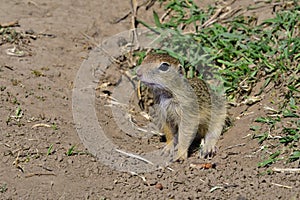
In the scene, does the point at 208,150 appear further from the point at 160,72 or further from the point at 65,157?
the point at 65,157

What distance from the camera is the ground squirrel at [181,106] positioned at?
5.40 meters

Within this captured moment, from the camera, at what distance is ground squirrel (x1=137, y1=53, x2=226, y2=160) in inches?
213

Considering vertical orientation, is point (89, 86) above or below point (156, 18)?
below

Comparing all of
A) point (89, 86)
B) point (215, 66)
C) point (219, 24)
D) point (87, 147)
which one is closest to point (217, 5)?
point (219, 24)

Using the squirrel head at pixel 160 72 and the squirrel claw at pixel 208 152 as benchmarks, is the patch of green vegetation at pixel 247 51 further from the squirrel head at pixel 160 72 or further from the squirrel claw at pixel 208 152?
the squirrel head at pixel 160 72

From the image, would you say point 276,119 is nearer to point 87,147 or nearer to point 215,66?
point 215,66

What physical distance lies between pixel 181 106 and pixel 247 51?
1201 mm

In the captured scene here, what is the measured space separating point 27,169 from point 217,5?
3.56 meters

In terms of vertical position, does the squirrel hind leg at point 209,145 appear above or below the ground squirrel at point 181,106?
below

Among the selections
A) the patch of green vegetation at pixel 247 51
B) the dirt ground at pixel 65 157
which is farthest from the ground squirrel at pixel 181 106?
the patch of green vegetation at pixel 247 51

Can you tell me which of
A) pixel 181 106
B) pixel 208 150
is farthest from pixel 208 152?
pixel 181 106

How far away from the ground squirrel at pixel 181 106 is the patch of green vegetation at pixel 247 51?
1.41ft

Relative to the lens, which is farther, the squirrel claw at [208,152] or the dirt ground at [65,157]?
the squirrel claw at [208,152]

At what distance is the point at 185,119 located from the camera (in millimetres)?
5555
